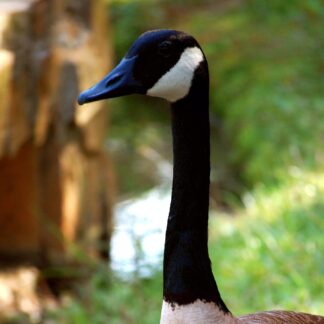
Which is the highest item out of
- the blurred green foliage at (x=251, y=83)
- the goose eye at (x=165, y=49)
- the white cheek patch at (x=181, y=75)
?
the blurred green foliage at (x=251, y=83)

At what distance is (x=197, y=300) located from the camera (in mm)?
2596

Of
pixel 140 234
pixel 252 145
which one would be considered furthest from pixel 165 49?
pixel 252 145

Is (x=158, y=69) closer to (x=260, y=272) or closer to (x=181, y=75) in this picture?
(x=181, y=75)

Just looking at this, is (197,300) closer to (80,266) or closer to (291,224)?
(291,224)

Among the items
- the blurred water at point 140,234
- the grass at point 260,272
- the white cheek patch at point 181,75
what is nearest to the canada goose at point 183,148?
the white cheek patch at point 181,75

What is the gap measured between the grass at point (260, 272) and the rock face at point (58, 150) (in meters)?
0.35

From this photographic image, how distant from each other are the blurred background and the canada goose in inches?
63.4

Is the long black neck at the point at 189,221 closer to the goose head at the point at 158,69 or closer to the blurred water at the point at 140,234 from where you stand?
the goose head at the point at 158,69

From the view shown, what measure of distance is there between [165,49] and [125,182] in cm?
596

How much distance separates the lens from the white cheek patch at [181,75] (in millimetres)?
2447

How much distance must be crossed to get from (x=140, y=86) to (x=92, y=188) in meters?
4.04

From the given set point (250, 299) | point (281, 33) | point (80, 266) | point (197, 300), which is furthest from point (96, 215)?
point (197, 300)

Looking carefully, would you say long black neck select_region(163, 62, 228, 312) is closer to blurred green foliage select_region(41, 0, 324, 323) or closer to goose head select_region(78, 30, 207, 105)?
goose head select_region(78, 30, 207, 105)

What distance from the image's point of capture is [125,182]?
840cm
